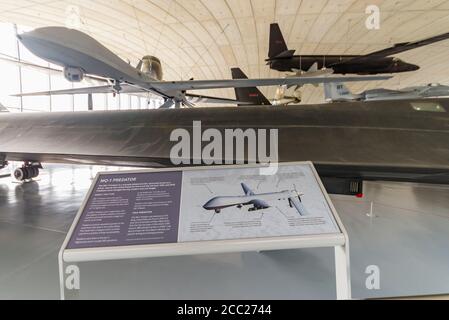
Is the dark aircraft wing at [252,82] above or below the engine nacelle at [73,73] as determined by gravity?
above

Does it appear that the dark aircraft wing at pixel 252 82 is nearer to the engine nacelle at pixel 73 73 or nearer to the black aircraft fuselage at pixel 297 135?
the engine nacelle at pixel 73 73

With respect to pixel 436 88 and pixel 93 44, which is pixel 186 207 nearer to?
pixel 93 44

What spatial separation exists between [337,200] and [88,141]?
4740 millimetres

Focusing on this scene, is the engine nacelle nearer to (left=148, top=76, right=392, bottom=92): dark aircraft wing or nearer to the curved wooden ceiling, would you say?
(left=148, top=76, right=392, bottom=92): dark aircraft wing

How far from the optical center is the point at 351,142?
8.25 feet

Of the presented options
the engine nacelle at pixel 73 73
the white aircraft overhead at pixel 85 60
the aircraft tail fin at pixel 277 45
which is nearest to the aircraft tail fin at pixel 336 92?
the aircraft tail fin at pixel 277 45

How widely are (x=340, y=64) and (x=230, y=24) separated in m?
6.35

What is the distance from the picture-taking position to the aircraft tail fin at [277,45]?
11191mm

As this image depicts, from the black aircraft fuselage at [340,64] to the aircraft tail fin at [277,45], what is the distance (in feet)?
1.00

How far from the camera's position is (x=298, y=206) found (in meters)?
1.61

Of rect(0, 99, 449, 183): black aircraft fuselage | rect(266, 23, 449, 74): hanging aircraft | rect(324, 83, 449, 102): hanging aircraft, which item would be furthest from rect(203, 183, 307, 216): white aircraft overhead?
rect(324, 83, 449, 102): hanging aircraft

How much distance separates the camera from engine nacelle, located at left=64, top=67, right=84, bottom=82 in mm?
4680
